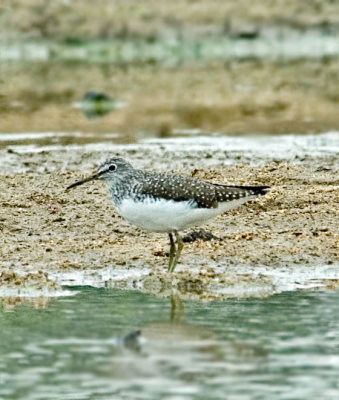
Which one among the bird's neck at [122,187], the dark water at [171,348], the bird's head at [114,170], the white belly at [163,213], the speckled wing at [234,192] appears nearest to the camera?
the dark water at [171,348]

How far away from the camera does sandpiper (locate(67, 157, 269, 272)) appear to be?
36.6 feet

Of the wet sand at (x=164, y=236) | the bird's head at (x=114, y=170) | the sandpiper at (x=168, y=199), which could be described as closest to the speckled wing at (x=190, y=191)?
the sandpiper at (x=168, y=199)

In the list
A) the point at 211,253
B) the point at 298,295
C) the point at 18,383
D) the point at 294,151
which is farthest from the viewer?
the point at 294,151

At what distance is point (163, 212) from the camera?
11.1 meters

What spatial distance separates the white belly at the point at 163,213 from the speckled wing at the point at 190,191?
2.2 inches

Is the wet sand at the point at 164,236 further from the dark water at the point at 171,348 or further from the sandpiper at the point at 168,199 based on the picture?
the dark water at the point at 171,348

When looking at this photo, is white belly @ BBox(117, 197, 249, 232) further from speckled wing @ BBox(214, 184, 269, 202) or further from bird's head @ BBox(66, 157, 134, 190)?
bird's head @ BBox(66, 157, 134, 190)

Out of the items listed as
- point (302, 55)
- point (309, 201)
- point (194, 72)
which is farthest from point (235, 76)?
point (309, 201)

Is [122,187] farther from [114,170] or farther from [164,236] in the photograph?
[164,236]

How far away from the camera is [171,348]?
29.3 ft

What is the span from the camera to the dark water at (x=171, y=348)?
793cm

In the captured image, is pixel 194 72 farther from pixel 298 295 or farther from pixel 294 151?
pixel 298 295

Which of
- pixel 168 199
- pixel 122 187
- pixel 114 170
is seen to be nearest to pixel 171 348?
pixel 168 199

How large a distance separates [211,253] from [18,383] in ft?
13.4
